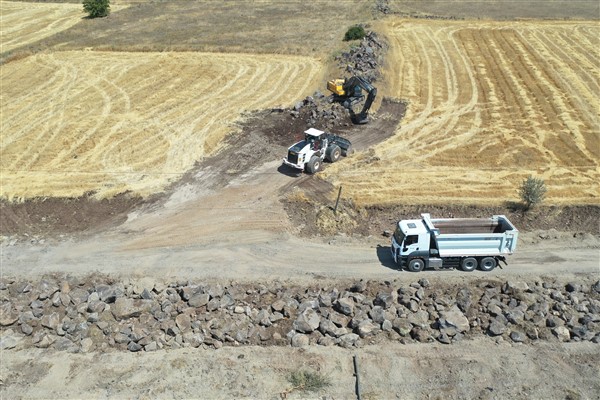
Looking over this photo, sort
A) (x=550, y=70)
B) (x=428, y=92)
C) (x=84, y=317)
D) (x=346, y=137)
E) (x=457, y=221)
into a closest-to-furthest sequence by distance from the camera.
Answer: (x=84, y=317)
(x=457, y=221)
(x=346, y=137)
(x=428, y=92)
(x=550, y=70)

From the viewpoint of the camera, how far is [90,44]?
52.8m

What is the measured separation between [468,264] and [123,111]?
87.0 feet

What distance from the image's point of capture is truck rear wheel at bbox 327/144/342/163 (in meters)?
29.9

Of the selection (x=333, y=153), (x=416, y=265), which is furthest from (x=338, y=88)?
(x=416, y=265)

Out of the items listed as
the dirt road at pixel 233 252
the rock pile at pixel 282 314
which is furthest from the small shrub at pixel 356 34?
the rock pile at pixel 282 314

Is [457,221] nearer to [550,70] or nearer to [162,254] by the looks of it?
[162,254]

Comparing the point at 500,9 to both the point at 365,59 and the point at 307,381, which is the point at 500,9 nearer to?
the point at 365,59

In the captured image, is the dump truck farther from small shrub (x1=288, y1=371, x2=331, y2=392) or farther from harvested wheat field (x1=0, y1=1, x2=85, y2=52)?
harvested wheat field (x1=0, y1=1, x2=85, y2=52)

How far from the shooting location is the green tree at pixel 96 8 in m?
64.0

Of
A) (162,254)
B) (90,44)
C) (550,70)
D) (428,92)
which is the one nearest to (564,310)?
(162,254)

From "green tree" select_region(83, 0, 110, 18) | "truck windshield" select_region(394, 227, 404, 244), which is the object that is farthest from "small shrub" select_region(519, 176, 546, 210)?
"green tree" select_region(83, 0, 110, 18)

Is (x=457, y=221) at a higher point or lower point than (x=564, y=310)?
higher

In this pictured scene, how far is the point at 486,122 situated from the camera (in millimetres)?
35031

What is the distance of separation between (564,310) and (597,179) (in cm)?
1178
